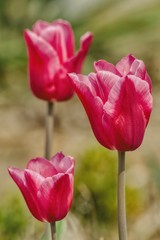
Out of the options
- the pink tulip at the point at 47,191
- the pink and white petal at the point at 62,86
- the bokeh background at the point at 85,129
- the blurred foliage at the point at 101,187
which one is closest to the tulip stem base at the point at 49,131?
the pink and white petal at the point at 62,86

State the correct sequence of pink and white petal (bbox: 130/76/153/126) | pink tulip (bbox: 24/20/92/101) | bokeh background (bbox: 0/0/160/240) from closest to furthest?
pink and white petal (bbox: 130/76/153/126), pink tulip (bbox: 24/20/92/101), bokeh background (bbox: 0/0/160/240)

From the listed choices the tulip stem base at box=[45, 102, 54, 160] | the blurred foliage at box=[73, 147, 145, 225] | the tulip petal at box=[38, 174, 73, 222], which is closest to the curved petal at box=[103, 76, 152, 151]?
the tulip petal at box=[38, 174, 73, 222]

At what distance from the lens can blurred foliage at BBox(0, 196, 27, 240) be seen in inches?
117

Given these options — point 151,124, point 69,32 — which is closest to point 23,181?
point 69,32

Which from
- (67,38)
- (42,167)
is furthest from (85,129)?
(42,167)

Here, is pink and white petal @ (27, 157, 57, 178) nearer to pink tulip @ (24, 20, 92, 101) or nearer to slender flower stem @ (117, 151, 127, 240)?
slender flower stem @ (117, 151, 127, 240)

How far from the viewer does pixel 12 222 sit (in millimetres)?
3000

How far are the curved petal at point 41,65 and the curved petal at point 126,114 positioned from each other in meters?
0.67

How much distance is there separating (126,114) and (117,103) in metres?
0.02

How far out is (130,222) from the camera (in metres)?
3.54

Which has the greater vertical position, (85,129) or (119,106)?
(119,106)

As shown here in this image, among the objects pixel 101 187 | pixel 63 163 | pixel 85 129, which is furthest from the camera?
pixel 85 129

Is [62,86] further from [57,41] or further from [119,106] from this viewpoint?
[119,106]

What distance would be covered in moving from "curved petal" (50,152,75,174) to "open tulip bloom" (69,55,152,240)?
7 cm
